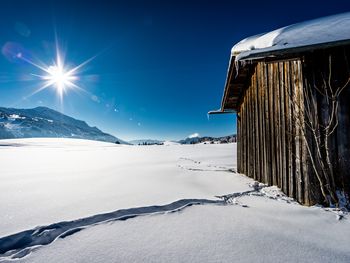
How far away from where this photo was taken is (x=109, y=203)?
120 inches

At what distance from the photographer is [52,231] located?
2148mm

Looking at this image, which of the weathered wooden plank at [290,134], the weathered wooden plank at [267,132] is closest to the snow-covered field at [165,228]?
the weathered wooden plank at [290,134]

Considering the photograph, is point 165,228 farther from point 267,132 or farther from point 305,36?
point 267,132

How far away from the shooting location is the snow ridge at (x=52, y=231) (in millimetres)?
1842

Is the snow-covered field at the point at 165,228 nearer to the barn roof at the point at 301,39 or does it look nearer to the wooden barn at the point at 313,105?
the wooden barn at the point at 313,105

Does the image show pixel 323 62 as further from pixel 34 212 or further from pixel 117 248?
pixel 34 212

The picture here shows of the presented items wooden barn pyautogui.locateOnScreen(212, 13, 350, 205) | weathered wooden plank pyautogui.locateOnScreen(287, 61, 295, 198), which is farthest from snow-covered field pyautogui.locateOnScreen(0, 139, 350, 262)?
wooden barn pyautogui.locateOnScreen(212, 13, 350, 205)

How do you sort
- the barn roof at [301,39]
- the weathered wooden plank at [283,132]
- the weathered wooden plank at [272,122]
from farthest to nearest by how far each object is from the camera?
1. the weathered wooden plank at [272,122]
2. the weathered wooden plank at [283,132]
3. the barn roof at [301,39]

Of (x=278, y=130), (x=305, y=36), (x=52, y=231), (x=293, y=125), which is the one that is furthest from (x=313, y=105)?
(x=52, y=231)

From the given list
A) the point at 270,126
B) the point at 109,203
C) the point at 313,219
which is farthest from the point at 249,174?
the point at 109,203

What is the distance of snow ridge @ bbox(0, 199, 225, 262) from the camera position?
6.04ft

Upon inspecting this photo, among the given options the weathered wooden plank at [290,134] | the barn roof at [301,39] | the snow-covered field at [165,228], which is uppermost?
the barn roof at [301,39]

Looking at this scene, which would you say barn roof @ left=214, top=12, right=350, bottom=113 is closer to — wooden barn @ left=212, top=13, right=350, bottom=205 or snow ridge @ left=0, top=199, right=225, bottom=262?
wooden barn @ left=212, top=13, right=350, bottom=205

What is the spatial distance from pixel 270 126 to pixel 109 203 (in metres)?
3.65
